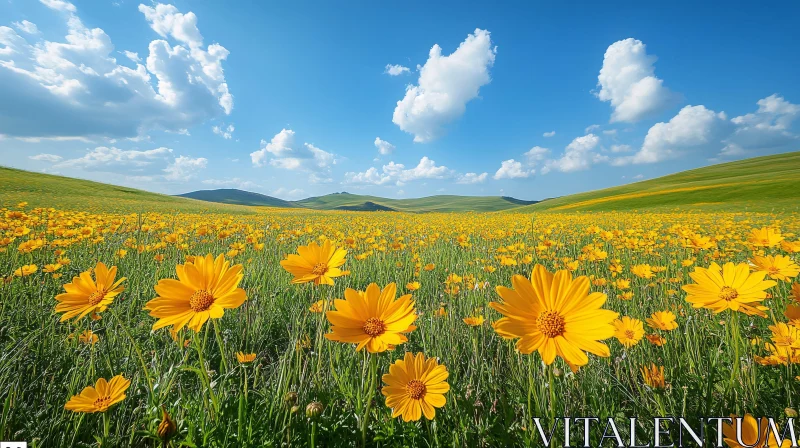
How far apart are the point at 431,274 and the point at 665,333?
2329 mm

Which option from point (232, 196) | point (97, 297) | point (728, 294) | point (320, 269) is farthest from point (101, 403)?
point (232, 196)

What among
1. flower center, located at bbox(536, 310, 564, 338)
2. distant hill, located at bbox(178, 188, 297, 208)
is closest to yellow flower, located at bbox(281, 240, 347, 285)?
flower center, located at bbox(536, 310, 564, 338)

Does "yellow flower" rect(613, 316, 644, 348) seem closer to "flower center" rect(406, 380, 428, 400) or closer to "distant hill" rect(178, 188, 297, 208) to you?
"flower center" rect(406, 380, 428, 400)

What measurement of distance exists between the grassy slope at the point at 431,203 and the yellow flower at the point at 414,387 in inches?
4195

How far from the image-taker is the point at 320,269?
142cm

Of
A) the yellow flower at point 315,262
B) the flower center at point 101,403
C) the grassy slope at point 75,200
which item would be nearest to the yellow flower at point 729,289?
the yellow flower at point 315,262

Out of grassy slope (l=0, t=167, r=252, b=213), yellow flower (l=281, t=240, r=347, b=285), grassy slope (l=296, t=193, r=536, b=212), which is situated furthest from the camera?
grassy slope (l=296, t=193, r=536, b=212)

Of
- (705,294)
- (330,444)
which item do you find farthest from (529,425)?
(705,294)

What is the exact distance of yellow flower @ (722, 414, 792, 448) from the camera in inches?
42.6

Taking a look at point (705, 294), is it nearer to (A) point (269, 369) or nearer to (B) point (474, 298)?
(B) point (474, 298)

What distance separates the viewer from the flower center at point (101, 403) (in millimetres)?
1053

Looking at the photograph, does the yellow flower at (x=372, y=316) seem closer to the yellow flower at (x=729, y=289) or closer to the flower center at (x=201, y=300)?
the flower center at (x=201, y=300)

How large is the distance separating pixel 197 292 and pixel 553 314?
4.03 feet

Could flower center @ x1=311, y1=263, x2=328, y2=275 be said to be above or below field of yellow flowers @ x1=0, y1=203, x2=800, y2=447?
above
